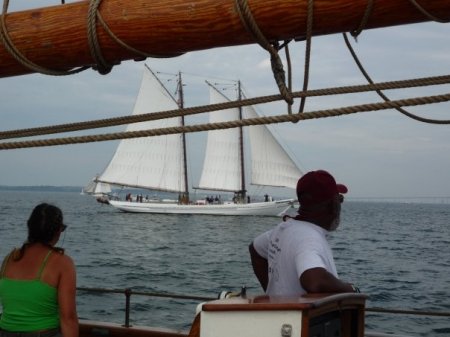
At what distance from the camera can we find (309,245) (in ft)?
8.33

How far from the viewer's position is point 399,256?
1420 inches

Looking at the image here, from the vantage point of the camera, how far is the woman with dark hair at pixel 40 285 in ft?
9.41

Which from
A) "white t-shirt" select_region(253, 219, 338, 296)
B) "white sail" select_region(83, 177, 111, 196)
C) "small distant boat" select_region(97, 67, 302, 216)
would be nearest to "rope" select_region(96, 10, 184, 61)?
"white t-shirt" select_region(253, 219, 338, 296)

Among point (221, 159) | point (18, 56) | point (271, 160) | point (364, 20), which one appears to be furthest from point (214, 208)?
point (364, 20)

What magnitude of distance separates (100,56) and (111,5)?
0.20 metres

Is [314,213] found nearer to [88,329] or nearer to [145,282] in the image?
[88,329]

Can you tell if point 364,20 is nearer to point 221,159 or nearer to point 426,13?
point 426,13

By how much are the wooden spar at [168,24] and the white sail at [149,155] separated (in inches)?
2208

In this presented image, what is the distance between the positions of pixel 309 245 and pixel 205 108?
66 cm

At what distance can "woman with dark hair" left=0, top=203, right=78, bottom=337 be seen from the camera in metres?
2.87

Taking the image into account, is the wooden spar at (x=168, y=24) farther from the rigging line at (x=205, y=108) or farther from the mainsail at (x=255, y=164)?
the mainsail at (x=255, y=164)

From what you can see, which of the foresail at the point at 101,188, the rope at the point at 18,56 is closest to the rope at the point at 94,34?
the rope at the point at 18,56

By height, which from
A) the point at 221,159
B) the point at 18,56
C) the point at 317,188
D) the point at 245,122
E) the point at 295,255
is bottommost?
the point at 295,255

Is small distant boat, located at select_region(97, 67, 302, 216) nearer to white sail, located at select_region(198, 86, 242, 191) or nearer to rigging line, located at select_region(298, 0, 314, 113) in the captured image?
white sail, located at select_region(198, 86, 242, 191)
